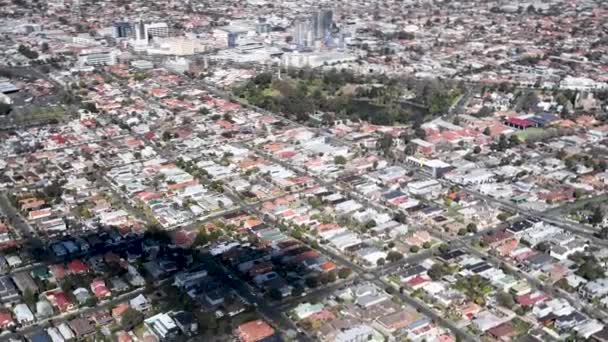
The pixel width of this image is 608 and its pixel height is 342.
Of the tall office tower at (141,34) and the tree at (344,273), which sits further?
the tall office tower at (141,34)

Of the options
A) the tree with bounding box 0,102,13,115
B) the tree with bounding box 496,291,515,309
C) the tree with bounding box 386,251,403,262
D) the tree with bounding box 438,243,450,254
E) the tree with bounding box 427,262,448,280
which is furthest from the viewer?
the tree with bounding box 0,102,13,115

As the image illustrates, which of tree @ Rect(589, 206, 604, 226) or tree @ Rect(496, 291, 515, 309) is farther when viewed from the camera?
tree @ Rect(589, 206, 604, 226)

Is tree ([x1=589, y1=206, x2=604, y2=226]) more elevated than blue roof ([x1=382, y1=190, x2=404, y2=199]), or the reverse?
tree ([x1=589, y1=206, x2=604, y2=226])

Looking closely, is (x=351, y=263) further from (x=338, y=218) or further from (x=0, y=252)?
(x=0, y=252)

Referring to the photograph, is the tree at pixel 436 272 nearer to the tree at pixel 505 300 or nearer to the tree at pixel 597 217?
the tree at pixel 505 300

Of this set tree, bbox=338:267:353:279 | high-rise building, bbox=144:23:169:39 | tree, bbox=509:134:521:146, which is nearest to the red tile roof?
tree, bbox=338:267:353:279

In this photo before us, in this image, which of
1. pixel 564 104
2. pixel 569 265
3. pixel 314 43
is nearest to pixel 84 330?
pixel 569 265

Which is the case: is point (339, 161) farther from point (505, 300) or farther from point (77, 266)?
point (77, 266)

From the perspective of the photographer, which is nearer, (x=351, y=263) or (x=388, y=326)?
(x=388, y=326)

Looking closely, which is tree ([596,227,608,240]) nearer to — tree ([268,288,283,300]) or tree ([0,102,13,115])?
tree ([268,288,283,300])

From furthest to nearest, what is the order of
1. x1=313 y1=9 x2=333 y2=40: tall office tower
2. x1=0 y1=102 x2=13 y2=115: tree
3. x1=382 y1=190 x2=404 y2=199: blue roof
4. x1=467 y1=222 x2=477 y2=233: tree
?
x1=313 y1=9 x2=333 y2=40: tall office tower, x1=0 y1=102 x2=13 y2=115: tree, x1=382 y1=190 x2=404 y2=199: blue roof, x1=467 y1=222 x2=477 y2=233: tree

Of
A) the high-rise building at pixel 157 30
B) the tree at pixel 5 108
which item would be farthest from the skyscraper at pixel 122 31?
the tree at pixel 5 108
